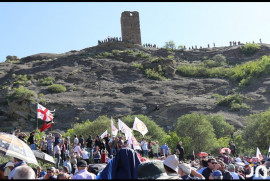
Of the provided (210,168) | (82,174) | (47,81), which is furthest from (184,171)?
(47,81)

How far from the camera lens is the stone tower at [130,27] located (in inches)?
3419

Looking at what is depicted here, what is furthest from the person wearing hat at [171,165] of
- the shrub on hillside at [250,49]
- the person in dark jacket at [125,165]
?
the shrub on hillside at [250,49]

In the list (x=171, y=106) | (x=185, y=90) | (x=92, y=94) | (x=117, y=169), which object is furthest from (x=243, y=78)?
(x=117, y=169)

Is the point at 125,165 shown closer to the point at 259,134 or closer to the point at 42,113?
the point at 42,113

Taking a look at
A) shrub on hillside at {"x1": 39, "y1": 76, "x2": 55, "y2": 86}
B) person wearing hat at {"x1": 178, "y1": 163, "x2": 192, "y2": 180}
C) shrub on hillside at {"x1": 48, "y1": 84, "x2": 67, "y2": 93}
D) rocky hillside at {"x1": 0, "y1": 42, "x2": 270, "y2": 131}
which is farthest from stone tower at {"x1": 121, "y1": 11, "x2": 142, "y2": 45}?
person wearing hat at {"x1": 178, "y1": 163, "x2": 192, "y2": 180}

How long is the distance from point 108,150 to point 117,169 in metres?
17.2

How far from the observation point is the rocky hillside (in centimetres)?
4894

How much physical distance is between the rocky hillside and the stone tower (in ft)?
25.0

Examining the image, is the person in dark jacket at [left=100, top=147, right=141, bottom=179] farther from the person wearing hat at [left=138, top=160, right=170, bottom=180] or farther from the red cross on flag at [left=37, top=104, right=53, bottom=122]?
the red cross on flag at [left=37, top=104, right=53, bottom=122]

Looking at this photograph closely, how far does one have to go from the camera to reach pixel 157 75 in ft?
206

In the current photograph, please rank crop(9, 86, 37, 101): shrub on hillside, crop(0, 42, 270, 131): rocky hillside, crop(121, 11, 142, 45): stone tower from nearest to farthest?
1. crop(0, 42, 270, 131): rocky hillside
2. crop(9, 86, 37, 101): shrub on hillside
3. crop(121, 11, 142, 45): stone tower

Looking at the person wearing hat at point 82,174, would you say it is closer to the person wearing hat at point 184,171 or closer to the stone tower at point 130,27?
the person wearing hat at point 184,171

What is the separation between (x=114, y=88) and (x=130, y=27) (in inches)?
1258

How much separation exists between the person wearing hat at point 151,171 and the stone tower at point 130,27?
7949 cm
